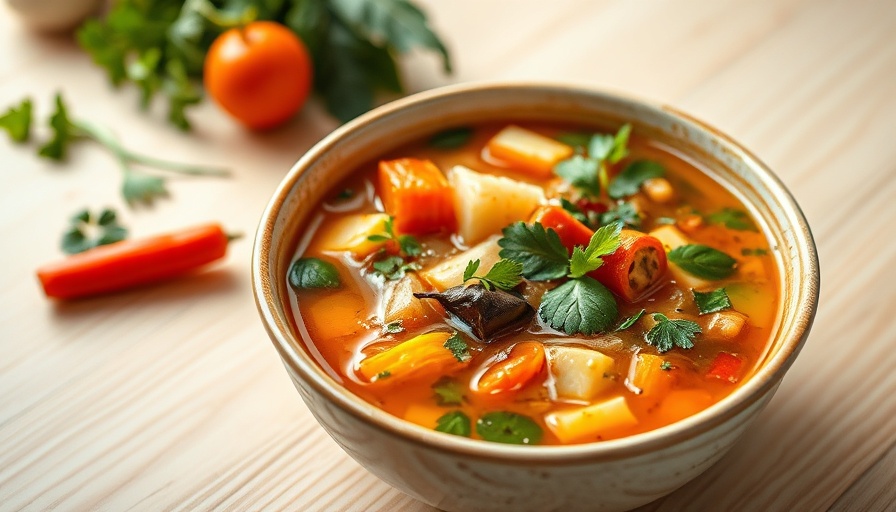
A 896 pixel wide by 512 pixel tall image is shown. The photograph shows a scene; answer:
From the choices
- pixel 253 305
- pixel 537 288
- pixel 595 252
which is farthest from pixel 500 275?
pixel 253 305

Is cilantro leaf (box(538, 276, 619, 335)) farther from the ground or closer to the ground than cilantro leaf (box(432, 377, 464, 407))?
farther from the ground

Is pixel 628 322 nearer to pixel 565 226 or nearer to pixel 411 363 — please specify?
pixel 565 226

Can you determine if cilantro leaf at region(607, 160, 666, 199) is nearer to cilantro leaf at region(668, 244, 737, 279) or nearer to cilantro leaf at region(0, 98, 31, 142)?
cilantro leaf at region(668, 244, 737, 279)

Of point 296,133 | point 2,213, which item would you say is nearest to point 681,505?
point 296,133

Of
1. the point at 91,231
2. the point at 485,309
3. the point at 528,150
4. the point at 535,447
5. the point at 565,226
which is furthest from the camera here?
the point at 91,231

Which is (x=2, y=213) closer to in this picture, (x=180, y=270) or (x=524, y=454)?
(x=180, y=270)

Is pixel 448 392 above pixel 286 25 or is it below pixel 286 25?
below

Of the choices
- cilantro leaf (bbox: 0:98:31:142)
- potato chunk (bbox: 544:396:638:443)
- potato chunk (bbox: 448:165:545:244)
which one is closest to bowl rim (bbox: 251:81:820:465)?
potato chunk (bbox: 544:396:638:443)
